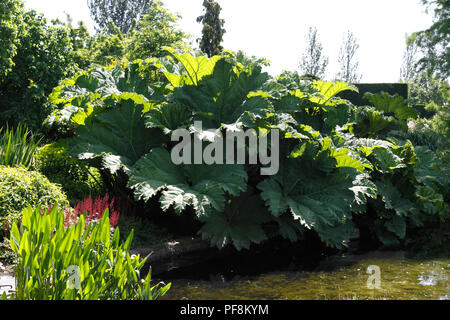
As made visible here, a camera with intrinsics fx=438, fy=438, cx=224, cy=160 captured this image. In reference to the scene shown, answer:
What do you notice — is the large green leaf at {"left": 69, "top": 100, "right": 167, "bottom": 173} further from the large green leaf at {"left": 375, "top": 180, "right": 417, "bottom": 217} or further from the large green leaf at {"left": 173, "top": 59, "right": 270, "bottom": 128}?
the large green leaf at {"left": 375, "top": 180, "right": 417, "bottom": 217}

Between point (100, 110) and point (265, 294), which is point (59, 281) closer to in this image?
point (265, 294)

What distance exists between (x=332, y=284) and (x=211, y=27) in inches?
757

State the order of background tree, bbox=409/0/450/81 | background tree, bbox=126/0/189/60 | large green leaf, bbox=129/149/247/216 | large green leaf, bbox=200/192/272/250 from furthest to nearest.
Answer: background tree, bbox=409/0/450/81 → background tree, bbox=126/0/189/60 → large green leaf, bbox=200/192/272/250 → large green leaf, bbox=129/149/247/216

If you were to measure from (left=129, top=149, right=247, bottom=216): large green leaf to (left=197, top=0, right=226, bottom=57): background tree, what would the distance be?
59.0ft

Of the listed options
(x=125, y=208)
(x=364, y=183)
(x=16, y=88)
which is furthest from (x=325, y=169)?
(x=16, y=88)

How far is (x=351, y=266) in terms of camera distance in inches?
170

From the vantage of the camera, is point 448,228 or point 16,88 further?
point 16,88

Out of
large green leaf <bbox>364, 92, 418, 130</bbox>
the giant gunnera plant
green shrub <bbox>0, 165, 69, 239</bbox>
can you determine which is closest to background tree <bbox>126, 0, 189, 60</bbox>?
large green leaf <bbox>364, 92, 418, 130</bbox>

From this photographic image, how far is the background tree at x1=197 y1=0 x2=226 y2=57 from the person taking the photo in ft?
70.2

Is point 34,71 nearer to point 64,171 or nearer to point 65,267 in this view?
point 64,171
